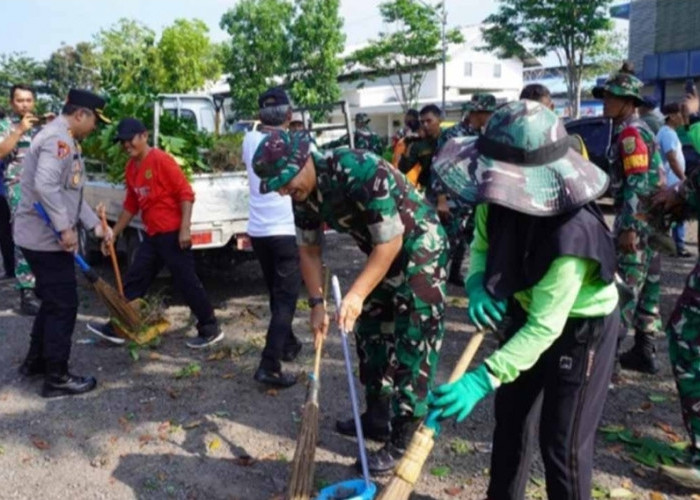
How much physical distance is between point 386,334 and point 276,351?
1.26m

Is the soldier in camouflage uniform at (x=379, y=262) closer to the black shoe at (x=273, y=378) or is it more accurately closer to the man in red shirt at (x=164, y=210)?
the black shoe at (x=273, y=378)

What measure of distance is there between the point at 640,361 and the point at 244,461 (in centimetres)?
281

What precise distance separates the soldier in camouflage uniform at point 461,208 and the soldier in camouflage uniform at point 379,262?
2789mm

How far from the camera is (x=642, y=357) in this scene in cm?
471

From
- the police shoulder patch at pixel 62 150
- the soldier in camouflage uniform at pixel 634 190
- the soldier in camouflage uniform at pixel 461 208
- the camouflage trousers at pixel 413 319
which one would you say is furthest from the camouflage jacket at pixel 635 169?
the police shoulder patch at pixel 62 150

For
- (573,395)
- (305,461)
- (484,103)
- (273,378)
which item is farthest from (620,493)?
(484,103)

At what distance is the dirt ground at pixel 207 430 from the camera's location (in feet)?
11.3

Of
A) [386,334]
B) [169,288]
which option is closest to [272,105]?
[386,334]

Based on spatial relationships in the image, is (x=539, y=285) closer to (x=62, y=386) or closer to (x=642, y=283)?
(x=642, y=283)

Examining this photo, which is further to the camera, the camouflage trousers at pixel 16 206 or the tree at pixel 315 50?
the tree at pixel 315 50

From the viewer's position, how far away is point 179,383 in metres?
4.78

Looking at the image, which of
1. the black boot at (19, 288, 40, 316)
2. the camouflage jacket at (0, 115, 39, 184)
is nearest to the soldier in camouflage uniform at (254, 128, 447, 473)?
the black boot at (19, 288, 40, 316)

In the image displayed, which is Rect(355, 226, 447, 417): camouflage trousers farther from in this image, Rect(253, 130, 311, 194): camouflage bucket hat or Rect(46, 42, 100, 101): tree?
Rect(46, 42, 100, 101): tree

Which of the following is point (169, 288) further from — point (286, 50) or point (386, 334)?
point (286, 50)
